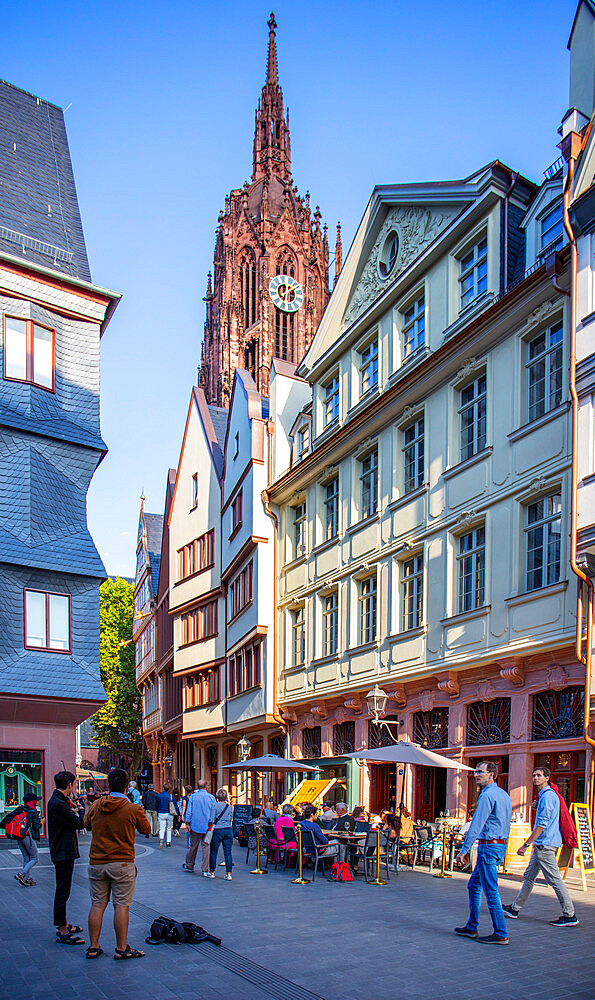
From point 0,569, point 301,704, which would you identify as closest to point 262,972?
point 0,569

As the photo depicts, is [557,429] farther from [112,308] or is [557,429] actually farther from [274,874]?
[112,308]

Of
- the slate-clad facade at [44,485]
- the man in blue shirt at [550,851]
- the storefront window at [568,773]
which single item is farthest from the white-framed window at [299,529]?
the man in blue shirt at [550,851]

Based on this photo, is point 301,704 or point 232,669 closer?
point 301,704

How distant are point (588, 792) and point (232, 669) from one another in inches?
831

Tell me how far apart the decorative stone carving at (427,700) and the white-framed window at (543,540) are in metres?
4.09

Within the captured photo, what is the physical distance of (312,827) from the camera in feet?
49.6

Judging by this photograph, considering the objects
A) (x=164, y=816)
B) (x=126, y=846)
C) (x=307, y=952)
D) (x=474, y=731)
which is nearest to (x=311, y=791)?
(x=164, y=816)

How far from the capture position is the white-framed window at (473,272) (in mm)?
19234

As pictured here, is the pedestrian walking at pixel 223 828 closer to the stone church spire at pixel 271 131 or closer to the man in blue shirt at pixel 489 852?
the man in blue shirt at pixel 489 852

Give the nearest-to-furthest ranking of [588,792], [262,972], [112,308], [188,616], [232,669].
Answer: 1. [262,972]
2. [588,792]
3. [112,308]
4. [232,669]
5. [188,616]

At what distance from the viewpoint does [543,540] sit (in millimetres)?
16422

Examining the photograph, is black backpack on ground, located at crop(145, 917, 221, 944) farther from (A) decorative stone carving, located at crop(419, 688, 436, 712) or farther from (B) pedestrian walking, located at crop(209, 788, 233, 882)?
(A) decorative stone carving, located at crop(419, 688, 436, 712)

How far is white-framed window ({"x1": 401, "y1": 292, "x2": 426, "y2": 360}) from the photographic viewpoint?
21750 millimetres

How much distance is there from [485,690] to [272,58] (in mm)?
109163
